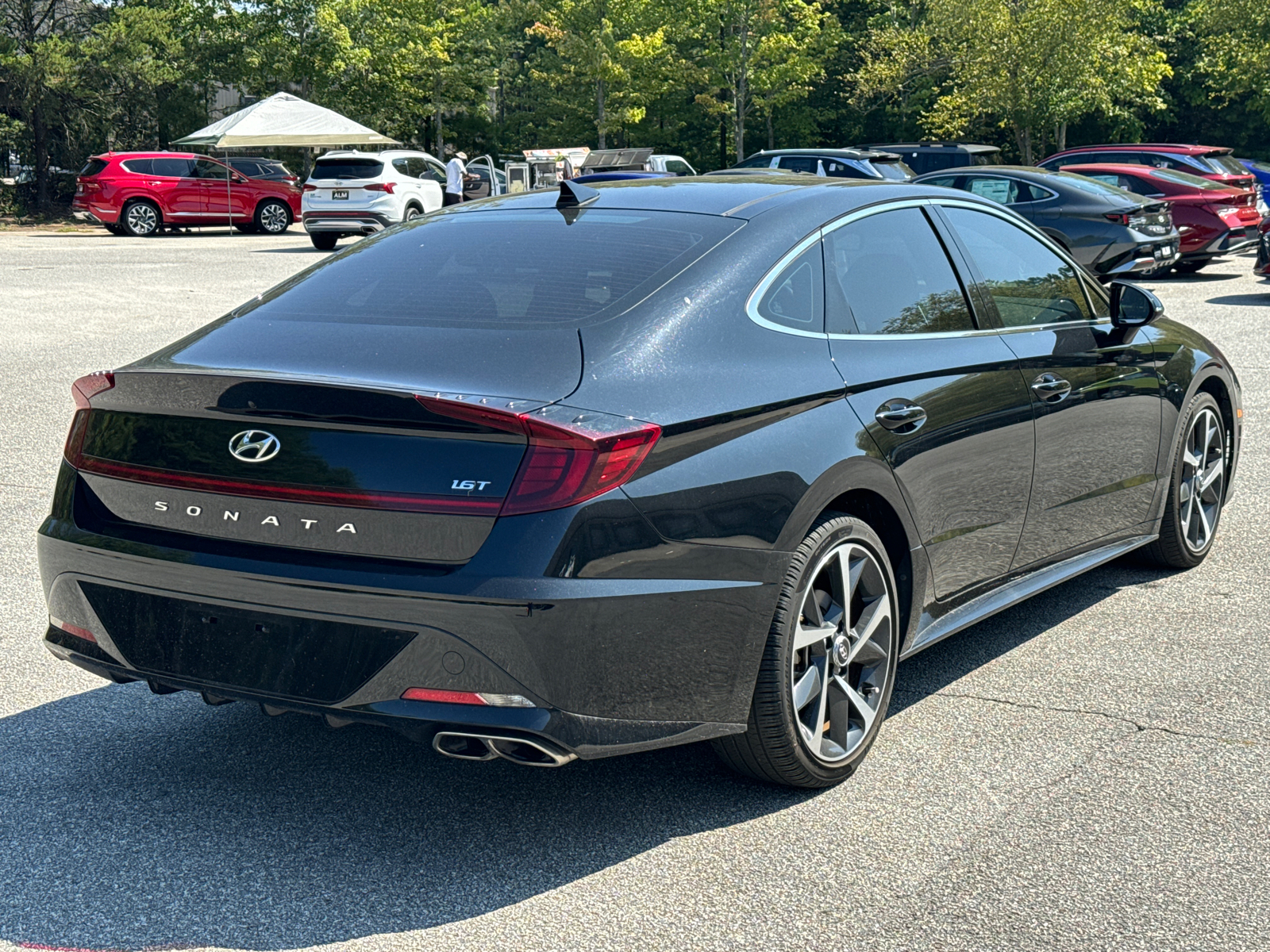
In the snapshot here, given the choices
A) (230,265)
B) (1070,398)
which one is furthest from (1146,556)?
(230,265)

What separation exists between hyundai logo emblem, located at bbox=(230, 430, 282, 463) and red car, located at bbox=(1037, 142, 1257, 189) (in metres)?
18.9

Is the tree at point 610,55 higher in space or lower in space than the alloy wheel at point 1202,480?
higher

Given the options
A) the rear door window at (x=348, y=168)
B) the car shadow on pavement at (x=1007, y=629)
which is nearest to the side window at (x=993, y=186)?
the rear door window at (x=348, y=168)

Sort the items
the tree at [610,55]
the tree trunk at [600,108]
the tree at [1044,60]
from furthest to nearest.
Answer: the tree trunk at [600,108], the tree at [610,55], the tree at [1044,60]

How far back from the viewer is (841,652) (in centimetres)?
379

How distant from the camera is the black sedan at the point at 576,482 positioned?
3104 mm

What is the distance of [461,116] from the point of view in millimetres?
53938

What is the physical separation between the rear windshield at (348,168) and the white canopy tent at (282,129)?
7.71 metres

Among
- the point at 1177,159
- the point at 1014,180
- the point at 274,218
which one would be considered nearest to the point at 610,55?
the point at 274,218

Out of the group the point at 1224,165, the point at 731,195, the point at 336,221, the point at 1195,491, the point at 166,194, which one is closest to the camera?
the point at 731,195

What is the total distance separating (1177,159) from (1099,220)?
4.42 m

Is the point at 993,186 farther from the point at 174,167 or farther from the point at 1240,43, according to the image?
the point at 1240,43

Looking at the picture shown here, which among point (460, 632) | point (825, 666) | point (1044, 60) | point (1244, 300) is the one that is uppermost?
point (1044, 60)

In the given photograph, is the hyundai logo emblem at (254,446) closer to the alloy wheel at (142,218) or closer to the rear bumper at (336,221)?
the rear bumper at (336,221)
